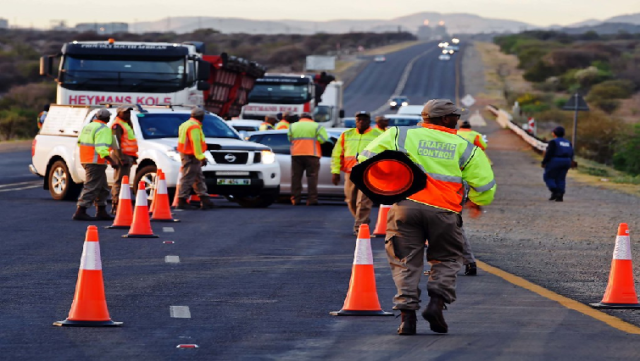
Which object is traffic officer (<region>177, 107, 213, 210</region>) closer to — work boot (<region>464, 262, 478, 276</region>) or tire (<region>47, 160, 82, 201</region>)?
tire (<region>47, 160, 82, 201</region>)

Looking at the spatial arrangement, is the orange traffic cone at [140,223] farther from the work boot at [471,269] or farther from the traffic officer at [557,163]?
the traffic officer at [557,163]

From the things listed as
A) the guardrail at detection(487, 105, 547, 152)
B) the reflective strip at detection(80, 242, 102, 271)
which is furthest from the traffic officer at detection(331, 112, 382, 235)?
the guardrail at detection(487, 105, 547, 152)

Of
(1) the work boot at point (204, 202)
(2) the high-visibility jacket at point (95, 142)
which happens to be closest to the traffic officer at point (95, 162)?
(2) the high-visibility jacket at point (95, 142)

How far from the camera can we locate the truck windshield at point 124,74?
26.5m

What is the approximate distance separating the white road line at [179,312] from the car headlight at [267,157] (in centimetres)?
1162

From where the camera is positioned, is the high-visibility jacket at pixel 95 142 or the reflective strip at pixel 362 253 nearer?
the reflective strip at pixel 362 253

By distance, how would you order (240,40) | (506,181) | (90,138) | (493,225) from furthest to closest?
(240,40)
(506,181)
(493,225)
(90,138)

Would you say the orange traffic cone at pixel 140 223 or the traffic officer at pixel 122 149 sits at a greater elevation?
the traffic officer at pixel 122 149

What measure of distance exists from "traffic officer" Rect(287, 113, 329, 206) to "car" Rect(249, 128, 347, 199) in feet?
1.83

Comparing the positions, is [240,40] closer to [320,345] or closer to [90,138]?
[90,138]

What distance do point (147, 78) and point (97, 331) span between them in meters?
18.6

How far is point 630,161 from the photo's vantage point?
150 feet

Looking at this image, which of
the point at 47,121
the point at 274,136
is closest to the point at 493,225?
the point at 274,136

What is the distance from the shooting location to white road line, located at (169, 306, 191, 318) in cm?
926
